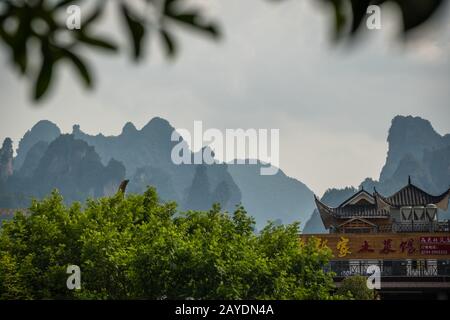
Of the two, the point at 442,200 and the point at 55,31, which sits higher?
the point at 442,200

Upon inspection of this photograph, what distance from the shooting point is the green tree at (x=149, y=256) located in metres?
20.5

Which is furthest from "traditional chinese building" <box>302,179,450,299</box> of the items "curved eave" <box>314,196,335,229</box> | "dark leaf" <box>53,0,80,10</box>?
"dark leaf" <box>53,0,80,10</box>

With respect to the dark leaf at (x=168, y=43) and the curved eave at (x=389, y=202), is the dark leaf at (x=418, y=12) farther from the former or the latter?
the curved eave at (x=389, y=202)

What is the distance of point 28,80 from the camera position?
1319 mm

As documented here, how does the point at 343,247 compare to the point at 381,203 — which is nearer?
the point at 343,247

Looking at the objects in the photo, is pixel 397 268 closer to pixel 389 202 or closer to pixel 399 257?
pixel 399 257

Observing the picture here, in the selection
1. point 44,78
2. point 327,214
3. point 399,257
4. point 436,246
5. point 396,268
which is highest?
point 327,214

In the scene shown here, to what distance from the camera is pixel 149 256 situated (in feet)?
69.5

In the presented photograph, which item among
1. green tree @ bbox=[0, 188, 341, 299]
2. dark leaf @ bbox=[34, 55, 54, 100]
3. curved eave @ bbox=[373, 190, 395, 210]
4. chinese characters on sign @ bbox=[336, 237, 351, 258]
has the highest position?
curved eave @ bbox=[373, 190, 395, 210]

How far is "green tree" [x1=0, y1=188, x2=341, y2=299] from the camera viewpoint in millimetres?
20469

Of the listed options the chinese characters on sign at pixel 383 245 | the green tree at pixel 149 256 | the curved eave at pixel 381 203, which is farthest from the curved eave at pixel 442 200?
the green tree at pixel 149 256

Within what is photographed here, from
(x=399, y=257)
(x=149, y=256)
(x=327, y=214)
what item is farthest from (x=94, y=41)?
(x=327, y=214)

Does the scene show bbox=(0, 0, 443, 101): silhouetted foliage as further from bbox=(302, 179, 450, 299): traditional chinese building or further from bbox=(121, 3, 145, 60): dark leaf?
bbox=(302, 179, 450, 299): traditional chinese building
